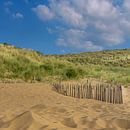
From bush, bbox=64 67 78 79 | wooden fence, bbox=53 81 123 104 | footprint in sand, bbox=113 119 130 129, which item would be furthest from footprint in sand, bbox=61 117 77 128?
bush, bbox=64 67 78 79

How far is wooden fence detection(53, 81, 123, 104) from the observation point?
15.2m

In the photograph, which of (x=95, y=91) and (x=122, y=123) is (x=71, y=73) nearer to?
(x=95, y=91)

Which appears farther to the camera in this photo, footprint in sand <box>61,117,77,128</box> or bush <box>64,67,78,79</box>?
bush <box>64,67,78,79</box>

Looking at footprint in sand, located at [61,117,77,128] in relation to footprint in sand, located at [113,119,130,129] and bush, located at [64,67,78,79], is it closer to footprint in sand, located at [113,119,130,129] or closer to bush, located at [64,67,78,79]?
footprint in sand, located at [113,119,130,129]

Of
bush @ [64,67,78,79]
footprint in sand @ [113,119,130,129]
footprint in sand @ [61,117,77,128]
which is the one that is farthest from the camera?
bush @ [64,67,78,79]

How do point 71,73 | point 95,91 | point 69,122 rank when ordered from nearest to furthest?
point 69,122, point 95,91, point 71,73

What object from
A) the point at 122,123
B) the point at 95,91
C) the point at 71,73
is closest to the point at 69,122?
the point at 122,123

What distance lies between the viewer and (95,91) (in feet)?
52.3

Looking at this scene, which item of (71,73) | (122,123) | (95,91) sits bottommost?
(122,123)

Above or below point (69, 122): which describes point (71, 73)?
above

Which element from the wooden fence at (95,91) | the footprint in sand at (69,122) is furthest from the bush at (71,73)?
the footprint in sand at (69,122)

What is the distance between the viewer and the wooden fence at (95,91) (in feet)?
50.0

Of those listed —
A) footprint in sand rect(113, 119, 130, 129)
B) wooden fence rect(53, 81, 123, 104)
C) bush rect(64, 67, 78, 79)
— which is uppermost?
bush rect(64, 67, 78, 79)

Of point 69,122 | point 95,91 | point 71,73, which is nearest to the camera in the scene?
point 69,122
